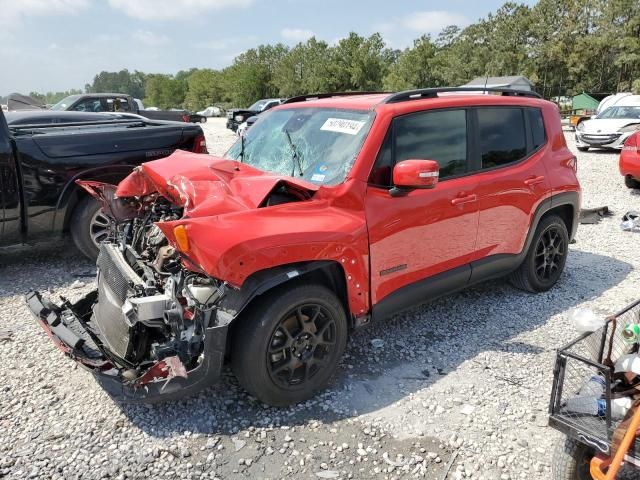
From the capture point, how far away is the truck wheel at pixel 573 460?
2285mm

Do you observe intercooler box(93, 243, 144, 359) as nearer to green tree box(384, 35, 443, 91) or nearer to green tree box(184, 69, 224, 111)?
green tree box(384, 35, 443, 91)

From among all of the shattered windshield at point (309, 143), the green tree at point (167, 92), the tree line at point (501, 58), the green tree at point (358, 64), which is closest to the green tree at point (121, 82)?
the green tree at point (167, 92)

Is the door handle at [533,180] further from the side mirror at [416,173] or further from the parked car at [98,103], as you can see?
the parked car at [98,103]

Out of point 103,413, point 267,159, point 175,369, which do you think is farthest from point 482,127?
point 103,413

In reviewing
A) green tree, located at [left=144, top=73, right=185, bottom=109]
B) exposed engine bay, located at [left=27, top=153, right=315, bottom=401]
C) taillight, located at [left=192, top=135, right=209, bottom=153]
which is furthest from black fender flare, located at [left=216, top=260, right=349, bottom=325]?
green tree, located at [left=144, top=73, right=185, bottom=109]

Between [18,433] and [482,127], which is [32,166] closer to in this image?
[18,433]

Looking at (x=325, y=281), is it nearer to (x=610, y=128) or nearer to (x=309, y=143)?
(x=309, y=143)

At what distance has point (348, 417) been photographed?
3078 millimetres

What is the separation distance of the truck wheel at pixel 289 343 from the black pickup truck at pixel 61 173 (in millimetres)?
3324

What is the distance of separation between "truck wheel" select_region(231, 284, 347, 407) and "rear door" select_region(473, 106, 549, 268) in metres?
1.61

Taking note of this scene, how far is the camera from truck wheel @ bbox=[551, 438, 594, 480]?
7.50 feet

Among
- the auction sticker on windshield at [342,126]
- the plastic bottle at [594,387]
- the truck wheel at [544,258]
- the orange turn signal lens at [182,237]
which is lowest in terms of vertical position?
the truck wheel at [544,258]

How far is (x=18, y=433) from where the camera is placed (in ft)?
9.62

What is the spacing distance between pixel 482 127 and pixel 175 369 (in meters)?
2.99
